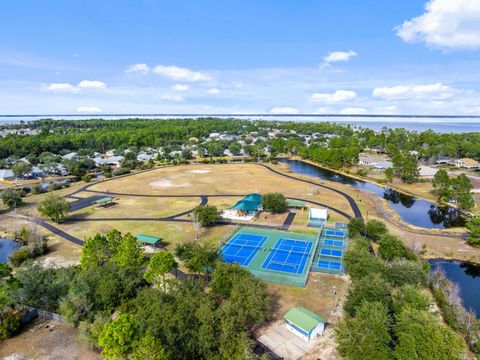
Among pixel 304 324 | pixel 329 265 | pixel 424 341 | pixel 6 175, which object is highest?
pixel 424 341

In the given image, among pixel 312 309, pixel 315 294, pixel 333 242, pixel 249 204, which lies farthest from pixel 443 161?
pixel 312 309

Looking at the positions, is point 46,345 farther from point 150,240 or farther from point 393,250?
point 393,250

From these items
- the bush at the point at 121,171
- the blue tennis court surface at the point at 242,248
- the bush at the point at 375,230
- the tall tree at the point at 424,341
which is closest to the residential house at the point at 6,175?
the bush at the point at 121,171

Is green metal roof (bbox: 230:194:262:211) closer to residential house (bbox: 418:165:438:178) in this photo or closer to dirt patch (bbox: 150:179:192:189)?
dirt patch (bbox: 150:179:192:189)

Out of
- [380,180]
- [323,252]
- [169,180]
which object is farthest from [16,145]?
[380,180]

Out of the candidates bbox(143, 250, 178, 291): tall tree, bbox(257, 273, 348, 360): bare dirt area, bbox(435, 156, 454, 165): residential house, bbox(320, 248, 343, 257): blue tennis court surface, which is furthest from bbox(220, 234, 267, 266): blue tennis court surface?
bbox(435, 156, 454, 165): residential house

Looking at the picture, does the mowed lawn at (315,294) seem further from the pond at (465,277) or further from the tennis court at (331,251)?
the pond at (465,277)
